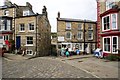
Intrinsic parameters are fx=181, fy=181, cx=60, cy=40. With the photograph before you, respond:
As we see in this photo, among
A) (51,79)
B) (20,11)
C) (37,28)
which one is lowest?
(51,79)

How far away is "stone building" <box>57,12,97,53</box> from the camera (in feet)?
128

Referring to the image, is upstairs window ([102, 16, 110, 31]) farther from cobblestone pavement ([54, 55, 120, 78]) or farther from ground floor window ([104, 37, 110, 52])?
cobblestone pavement ([54, 55, 120, 78])

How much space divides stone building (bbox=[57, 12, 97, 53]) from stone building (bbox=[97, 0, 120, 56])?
14.3 metres

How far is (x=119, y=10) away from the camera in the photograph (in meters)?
21.6

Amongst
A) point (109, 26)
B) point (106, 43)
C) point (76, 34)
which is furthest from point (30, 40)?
point (109, 26)

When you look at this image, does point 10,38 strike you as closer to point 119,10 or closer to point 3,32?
point 3,32

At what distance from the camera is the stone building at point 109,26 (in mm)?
21781

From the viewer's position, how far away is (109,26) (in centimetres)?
2289

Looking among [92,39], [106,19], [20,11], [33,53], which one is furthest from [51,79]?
[92,39]

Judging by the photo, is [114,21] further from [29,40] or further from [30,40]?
[29,40]

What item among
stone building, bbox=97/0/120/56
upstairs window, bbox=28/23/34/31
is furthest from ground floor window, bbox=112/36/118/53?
upstairs window, bbox=28/23/34/31

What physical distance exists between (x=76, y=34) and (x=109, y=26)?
59.2 feet

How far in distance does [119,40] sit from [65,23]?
63.0 feet

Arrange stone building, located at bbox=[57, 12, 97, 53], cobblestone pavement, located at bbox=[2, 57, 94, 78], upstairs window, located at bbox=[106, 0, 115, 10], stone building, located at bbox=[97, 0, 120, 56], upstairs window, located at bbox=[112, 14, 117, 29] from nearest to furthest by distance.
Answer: cobblestone pavement, located at bbox=[2, 57, 94, 78] → stone building, located at bbox=[97, 0, 120, 56] → upstairs window, located at bbox=[112, 14, 117, 29] → upstairs window, located at bbox=[106, 0, 115, 10] → stone building, located at bbox=[57, 12, 97, 53]
